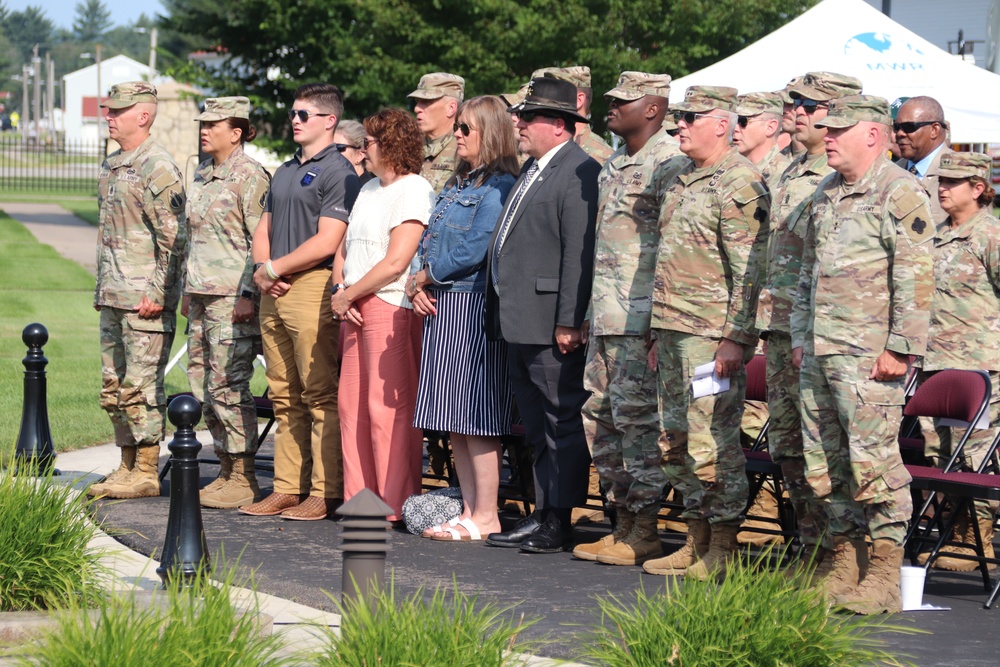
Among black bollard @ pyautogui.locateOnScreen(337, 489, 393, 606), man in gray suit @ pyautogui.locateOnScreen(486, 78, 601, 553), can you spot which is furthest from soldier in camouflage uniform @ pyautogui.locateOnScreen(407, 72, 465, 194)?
black bollard @ pyautogui.locateOnScreen(337, 489, 393, 606)

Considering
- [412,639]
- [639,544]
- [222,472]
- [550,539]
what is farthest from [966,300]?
[222,472]

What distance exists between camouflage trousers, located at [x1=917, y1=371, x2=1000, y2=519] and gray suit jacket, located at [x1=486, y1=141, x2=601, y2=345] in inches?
80.8

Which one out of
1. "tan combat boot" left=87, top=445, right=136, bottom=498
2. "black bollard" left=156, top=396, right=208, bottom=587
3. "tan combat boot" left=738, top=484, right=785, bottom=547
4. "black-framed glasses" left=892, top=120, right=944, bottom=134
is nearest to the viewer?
"black bollard" left=156, top=396, right=208, bottom=587

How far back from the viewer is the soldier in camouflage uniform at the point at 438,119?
8805mm

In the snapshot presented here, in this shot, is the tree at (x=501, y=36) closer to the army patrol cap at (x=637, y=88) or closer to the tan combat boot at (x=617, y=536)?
the army patrol cap at (x=637, y=88)

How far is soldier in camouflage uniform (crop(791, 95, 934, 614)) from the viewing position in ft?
20.5

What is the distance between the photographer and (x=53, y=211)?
40438 millimetres

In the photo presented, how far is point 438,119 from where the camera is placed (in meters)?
8.93

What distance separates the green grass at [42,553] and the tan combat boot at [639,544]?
266 cm

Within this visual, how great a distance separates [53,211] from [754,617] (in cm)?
→ 3847

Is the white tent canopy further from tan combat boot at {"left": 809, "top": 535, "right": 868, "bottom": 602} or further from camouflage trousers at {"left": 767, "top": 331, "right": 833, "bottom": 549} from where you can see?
tan combat boot at {"left": 809, "top": 535, "right": 868, "bottom": 602}

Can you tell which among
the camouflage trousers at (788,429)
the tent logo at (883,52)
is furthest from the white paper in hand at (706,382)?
the tent logo at (883,52)

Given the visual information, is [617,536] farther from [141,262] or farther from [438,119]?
[141,262]

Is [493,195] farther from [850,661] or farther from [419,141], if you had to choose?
[850,661]
